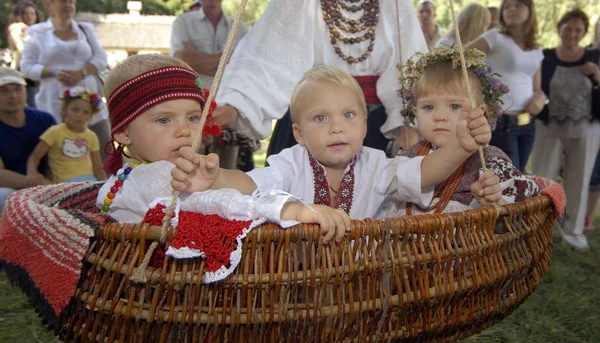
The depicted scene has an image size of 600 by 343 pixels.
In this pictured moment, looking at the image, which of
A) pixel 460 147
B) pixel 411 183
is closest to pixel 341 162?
pixel 411 183

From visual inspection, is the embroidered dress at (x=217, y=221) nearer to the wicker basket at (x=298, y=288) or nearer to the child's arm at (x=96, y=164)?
the wicker basket at (x=298, y=288)

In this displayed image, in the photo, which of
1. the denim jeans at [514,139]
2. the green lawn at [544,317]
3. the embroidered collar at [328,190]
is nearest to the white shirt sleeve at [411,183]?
the embroidered collar at [328,190]

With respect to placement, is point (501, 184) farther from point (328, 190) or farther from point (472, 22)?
point (472, 22)

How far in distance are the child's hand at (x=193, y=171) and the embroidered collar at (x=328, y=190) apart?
23.5 inches

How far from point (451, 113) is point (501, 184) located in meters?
0.30

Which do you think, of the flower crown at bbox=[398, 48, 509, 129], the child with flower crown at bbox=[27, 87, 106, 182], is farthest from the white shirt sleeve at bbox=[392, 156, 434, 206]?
the child with flower crown at bbox=[27, 87, 106, 182]

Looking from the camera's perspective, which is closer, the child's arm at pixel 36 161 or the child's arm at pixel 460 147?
the child's arm at pixel 460 147

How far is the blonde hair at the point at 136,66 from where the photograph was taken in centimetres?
182

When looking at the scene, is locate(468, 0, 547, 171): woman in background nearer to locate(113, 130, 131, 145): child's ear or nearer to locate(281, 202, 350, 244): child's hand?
locate(113, 130, 131, 145): child's ear

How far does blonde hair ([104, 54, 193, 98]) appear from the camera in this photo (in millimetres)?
1817

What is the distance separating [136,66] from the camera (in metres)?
1.84

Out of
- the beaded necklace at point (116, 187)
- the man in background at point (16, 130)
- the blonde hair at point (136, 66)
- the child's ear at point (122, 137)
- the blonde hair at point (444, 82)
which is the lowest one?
the man in background at point (16, 130)

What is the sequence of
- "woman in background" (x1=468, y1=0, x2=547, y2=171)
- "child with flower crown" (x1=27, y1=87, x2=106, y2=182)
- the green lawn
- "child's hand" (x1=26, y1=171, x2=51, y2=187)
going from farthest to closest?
"woman in background" (x1=468, y1=0, x2=547, y2=171) → "child with flower crown" (x1=27, y1=87, x2=106, y2=182) → "child's hand" (x1=26, y1=171, x2=51, y2=187) → the green lawn

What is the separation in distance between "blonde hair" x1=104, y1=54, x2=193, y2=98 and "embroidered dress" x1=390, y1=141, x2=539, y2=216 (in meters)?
0.90
